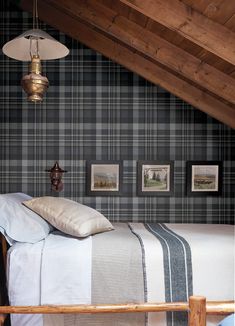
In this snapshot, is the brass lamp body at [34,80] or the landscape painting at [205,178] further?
the landscape painting at [205,178]

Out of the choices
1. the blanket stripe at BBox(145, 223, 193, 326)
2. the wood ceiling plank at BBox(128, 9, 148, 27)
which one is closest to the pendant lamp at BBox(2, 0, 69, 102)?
the wood ceiling plank at BBox(128, 9, 148, 27)

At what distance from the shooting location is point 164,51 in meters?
2.90

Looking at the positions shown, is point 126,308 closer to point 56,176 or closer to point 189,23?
point 189,23

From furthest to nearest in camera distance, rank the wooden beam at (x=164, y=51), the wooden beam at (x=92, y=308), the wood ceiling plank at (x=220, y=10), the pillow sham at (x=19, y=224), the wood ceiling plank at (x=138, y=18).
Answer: the wooden beam at (x=164, y=51) → the wood ceiling plank at (x=138, y=18) → the pillow sham at (x=19, y=224) → the wood ceiling plank at (x=220, y=10) → the wooden beam at (x=92, y=308)

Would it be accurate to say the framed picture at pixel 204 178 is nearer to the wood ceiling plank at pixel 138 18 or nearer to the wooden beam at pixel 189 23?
the wood ceiling plank at pixel 138 18

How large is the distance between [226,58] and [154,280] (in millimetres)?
1440

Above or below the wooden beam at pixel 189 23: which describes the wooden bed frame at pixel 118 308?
below

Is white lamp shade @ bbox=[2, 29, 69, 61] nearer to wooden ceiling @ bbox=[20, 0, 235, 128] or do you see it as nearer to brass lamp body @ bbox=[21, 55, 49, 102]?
brass lamp body @ bbox=[21, 55, 49, 102]

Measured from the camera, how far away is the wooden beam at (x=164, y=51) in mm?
2883

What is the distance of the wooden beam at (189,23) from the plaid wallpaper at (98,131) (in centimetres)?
181

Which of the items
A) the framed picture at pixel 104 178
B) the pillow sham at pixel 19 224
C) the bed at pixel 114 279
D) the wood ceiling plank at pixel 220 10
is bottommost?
the bed at pixel 114 279

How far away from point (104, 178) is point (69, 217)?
5.00 feet

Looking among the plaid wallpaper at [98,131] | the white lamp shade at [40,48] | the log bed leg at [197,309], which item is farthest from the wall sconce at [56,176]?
the log bed leg at [197,309]

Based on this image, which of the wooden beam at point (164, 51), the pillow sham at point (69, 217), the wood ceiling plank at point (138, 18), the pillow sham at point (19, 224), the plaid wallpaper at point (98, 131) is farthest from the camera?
the plaid wallpaper at point (98, 131)
